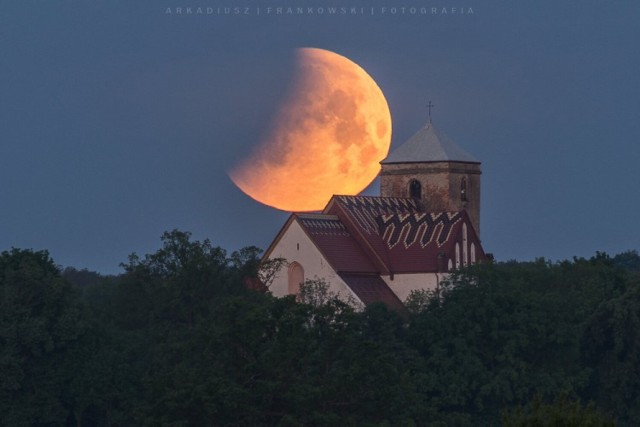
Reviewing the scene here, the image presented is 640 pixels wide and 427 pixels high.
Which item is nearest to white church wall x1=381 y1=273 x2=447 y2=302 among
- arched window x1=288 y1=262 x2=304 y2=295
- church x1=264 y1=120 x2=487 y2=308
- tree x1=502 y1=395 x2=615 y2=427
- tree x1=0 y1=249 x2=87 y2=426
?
church x1=264 y1=120 x2=487 y2=308

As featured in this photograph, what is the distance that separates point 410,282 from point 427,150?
467 inches

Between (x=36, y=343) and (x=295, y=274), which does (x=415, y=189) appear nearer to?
(x=295, y=274)

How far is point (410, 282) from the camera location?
82.1m

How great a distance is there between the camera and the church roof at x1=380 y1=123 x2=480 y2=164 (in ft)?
301

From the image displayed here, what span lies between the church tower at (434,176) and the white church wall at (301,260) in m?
11.0

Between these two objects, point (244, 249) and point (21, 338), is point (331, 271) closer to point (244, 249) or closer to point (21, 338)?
point (244, 249)

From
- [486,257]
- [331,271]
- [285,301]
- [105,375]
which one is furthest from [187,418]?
[486,257]

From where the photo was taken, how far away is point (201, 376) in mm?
57281

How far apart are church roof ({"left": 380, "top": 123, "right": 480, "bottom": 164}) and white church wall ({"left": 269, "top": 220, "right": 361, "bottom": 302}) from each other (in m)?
12.2

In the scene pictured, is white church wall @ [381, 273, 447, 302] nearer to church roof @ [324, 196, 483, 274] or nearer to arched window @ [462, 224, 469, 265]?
church roof @ [324, 196, 483, 274]

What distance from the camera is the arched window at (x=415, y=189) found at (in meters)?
90.8

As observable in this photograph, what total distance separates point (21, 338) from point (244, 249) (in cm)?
1104

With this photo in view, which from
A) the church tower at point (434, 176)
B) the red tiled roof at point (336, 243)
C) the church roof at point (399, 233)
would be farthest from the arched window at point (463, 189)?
the red tiled roof at point (336, 243)

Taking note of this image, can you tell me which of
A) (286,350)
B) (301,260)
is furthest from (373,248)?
(286,350)
